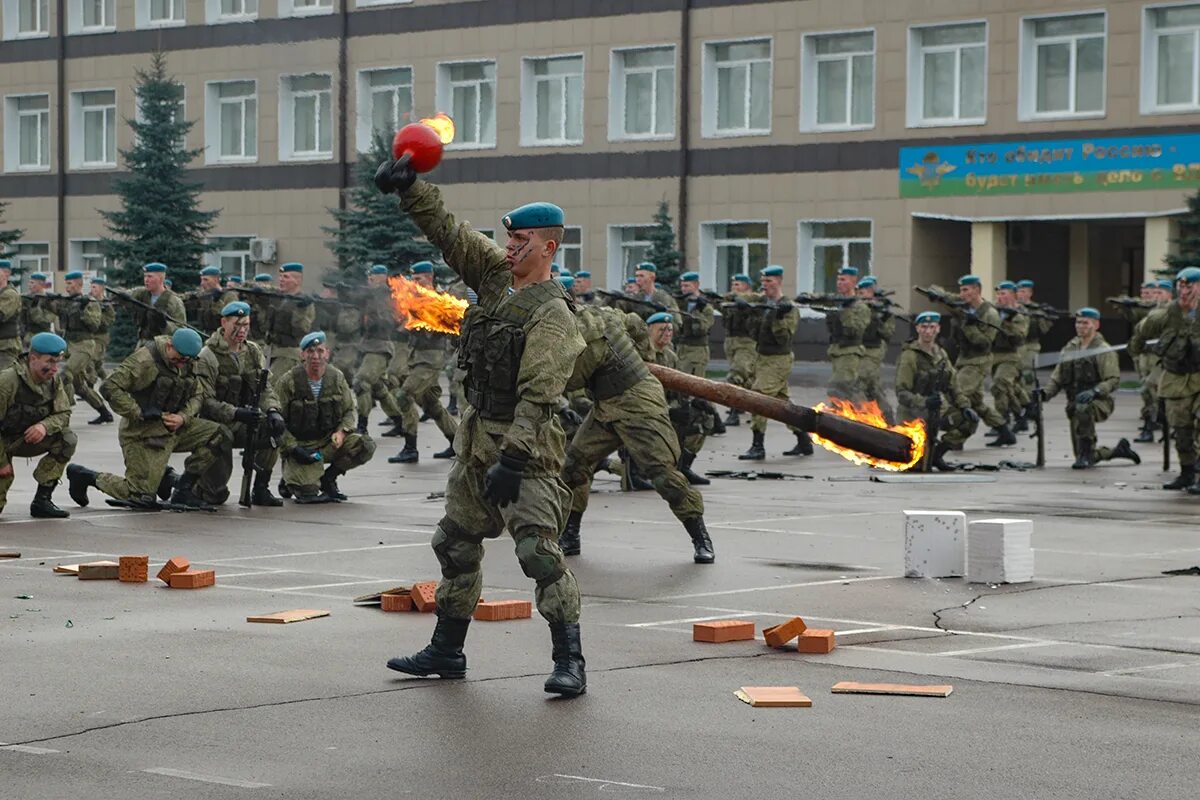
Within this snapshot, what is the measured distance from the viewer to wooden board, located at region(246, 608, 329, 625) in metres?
10.3

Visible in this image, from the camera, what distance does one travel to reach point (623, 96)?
135 ft

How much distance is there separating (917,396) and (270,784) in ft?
51.9

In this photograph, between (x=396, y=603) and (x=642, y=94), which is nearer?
(x=396, y=603)

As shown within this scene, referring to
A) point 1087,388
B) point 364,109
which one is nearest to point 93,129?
point 364,109

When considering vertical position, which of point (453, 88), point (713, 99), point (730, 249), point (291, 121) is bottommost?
point (730, 249)

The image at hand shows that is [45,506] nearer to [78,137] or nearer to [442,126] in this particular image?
[442,126]

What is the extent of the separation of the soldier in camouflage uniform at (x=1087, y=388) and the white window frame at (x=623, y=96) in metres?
18.0

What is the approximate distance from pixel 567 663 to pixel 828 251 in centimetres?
3073

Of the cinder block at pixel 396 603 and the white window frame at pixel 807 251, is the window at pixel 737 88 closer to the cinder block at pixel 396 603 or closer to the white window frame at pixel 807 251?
the white window frame at pixel 807 251

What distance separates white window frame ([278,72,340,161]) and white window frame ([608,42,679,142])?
6956mm

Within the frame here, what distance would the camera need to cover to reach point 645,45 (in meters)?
40.3

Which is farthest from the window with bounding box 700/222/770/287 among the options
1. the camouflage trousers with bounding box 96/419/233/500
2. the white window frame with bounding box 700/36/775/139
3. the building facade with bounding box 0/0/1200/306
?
the camouflage trousers with bounding box 96/419/233/500

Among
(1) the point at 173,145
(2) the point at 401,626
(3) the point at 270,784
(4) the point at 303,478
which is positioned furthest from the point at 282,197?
(3) the point at 270,784

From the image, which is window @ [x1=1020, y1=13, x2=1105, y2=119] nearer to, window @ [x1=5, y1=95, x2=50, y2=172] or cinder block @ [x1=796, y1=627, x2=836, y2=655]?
window @ [x1=5, y1=95, x2=50, y2=172]
